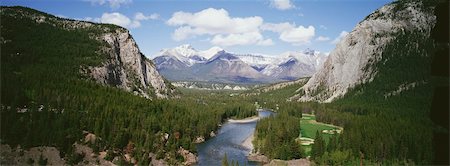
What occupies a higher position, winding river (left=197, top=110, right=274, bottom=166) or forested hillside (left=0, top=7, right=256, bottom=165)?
forested hillside (left=0, top=7, right=256, bottom=165)

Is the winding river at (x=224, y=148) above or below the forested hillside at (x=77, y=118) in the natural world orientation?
below

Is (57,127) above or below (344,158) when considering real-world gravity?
above

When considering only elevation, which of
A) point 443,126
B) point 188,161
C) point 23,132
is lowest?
point 188,161

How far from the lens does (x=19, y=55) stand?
595 feet

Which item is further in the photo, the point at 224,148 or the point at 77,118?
the point at 224,148

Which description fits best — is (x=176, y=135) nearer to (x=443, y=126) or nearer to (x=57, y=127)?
(x=57, y=127)

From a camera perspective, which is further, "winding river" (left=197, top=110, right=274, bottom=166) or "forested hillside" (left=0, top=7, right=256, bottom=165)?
"winding river" (left=197, top=110, right=274, bottom=166)

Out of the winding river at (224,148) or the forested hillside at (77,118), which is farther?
the winding river at (224,148)

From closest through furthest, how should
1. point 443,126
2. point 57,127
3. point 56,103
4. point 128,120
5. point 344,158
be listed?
point 443,126 < point 57,127 < point 344,158 < point 56,103 < point 128,120

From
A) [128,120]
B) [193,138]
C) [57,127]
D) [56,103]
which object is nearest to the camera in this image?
[57,127]

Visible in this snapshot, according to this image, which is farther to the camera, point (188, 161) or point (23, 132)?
point (188, 161)

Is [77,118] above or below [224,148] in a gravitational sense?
above

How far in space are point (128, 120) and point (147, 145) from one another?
19.9 metres

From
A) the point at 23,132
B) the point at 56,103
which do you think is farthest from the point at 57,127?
the point at 56,103
